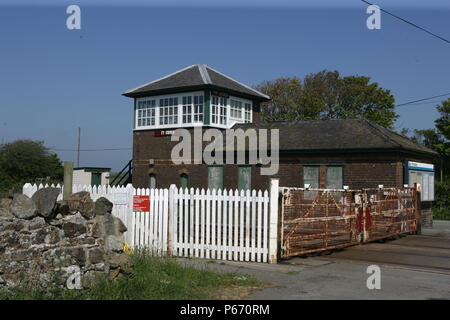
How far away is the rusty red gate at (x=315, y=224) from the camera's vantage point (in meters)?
11.7

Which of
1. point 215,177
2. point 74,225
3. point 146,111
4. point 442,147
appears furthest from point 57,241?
point 442,147

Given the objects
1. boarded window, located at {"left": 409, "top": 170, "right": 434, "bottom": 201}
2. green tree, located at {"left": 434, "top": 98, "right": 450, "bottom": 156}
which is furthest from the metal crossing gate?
green tree, located at {"left": 434, "top": 98, "right": 450, "bottom": 156}

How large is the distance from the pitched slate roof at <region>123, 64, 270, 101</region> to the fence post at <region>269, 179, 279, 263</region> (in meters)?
19.2

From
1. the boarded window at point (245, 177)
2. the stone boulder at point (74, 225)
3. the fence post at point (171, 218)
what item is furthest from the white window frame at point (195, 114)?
the stone boulder at point (74, 225)

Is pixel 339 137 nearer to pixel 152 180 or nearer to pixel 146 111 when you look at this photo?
pixel 152 180

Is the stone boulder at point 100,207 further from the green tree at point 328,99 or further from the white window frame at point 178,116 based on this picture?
the green tree at point 328,99

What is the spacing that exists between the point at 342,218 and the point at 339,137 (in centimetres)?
1105

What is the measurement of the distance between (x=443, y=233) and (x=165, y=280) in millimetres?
15480

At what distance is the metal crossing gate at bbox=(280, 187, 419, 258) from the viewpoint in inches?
467

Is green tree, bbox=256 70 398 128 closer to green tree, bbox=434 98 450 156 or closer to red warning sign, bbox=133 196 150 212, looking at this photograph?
green tree, bbox=434 98 450 156

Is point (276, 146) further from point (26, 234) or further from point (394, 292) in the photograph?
point (26, 234)

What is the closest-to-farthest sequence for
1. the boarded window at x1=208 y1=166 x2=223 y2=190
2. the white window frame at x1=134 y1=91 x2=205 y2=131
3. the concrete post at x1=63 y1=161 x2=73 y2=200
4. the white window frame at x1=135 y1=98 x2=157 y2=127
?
the concrete post at x1=63 y1=161 x2=73 y2=200 < the boarded window at x1=208 y1=166 x2=223 y2=190 < the white window frame at x1=134 y1=91 x2=205 y2=131 < the white window frame at x1=135 y1=98 x2=157 y2=127

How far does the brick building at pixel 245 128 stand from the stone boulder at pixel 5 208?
1772cm
